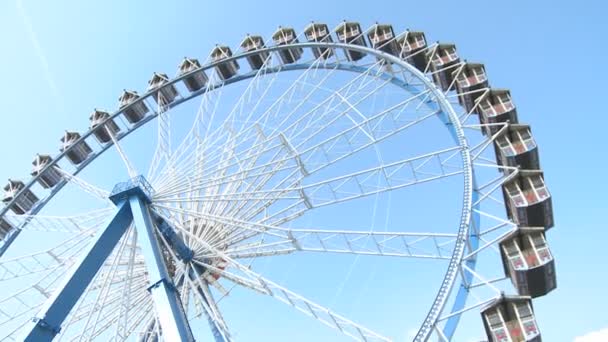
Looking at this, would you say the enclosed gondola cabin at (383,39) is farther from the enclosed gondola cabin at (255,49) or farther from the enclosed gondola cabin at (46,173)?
the enclosed gondola cabin at (46,173)

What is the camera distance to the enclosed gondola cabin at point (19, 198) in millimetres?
23828

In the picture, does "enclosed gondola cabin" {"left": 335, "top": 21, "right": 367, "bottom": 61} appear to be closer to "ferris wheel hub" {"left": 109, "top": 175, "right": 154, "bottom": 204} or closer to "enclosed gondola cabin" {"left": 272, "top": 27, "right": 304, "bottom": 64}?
"enclosed gondola cabin" {"left": 272, "top": 27, "right": 304, "bottom": 64}

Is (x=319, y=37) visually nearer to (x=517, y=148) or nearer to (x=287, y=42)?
(x=287, y=42)

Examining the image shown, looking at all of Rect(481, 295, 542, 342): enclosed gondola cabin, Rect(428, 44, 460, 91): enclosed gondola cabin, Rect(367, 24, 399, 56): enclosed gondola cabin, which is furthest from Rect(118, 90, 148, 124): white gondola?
Rect(481, 295, 542, 342): enclosed gondola cabin

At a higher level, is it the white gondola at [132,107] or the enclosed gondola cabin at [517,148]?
the white gondola at [132,107]

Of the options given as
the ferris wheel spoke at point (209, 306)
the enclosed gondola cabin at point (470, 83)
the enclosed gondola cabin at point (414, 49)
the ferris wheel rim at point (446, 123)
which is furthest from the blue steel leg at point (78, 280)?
the enclosed gondola cabin at point (414, 49)

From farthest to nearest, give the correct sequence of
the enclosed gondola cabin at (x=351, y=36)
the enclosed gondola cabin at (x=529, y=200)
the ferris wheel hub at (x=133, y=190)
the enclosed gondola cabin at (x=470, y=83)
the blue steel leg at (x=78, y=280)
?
the enclosed gondola cabin at (x=351, y=36)
the enclosed gondola cabin at (x=470, y=83)
the ferris wheel hub at (x=133, y=190)
the enclosed gondola cabin at (x=529, y=200)
the blue steel leg at (x=78, y=280)

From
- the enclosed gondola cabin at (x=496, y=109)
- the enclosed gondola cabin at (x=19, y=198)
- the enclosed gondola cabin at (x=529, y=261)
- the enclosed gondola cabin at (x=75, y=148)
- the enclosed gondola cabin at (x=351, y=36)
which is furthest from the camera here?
the enclosed gondola cabin at (x=75, y=148)

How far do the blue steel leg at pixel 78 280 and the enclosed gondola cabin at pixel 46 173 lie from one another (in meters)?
10.4

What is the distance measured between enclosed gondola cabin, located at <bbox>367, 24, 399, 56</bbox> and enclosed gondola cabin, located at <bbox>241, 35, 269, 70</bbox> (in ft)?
15.0

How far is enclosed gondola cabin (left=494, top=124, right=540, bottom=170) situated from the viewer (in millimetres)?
16375

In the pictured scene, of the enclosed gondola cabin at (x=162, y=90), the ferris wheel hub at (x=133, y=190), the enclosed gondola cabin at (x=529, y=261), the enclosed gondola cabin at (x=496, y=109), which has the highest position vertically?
the enclosed gondola cabin at (x=162, y=90)

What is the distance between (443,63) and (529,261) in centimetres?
954

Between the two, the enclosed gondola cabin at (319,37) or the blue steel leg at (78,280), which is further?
the enclosed gondola cabin at (319,37)
